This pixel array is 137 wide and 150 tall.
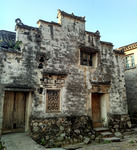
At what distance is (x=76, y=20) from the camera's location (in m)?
9.09

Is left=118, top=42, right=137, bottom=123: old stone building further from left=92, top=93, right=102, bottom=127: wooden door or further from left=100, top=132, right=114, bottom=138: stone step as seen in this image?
left=100, top=132, right=114, bottom=138: stone step

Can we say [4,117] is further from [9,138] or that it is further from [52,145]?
[52,145]

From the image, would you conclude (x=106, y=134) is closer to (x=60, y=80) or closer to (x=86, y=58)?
(x=60, y=80)

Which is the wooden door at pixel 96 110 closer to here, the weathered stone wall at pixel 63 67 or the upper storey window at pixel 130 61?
the weathered stone wall at pixel 63 67

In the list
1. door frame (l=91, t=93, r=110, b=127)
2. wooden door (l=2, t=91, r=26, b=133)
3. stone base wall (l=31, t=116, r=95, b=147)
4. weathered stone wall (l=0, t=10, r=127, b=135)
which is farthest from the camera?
door frame (l=91, t=93, r=110, b=127)

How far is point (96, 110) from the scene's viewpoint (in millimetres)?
9391

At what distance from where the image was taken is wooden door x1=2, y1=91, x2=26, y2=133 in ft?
22.5

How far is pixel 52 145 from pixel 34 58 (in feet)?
13.4

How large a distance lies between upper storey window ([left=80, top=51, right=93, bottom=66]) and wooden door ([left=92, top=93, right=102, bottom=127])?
1984mm

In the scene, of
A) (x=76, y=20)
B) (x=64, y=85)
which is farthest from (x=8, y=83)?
(x=76, y=20)

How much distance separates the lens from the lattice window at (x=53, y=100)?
24.6ft

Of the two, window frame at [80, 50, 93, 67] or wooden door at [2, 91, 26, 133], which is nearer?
wooden door at [2, 91, 26, 133]

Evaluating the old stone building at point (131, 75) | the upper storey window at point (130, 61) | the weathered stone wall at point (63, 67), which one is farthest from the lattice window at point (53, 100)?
the upper storey window at point (130, 61)

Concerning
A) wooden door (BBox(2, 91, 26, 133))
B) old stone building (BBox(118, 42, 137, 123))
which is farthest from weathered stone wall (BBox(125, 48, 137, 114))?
wooden door (BBox(2, 91, 26, 133))
